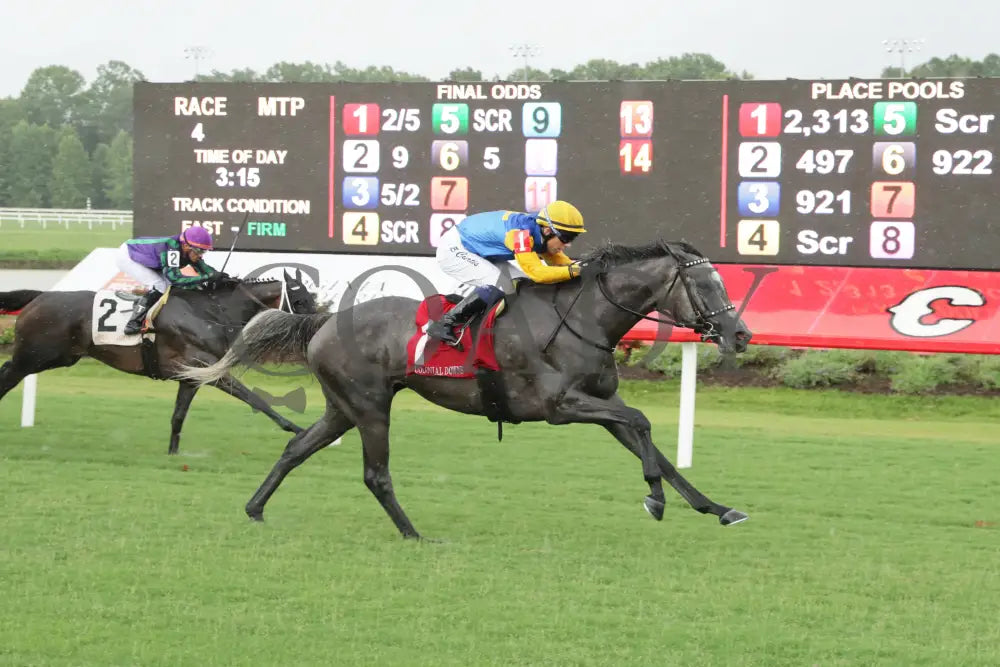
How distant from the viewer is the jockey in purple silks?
9266mm

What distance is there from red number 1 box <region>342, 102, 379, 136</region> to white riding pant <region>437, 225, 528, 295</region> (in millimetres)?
5920

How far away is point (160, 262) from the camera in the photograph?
9.44 metres

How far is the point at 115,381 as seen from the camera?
1409cm

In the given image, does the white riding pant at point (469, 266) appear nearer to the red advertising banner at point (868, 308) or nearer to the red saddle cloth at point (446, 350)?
the red saddle cloth at point (446, 350)

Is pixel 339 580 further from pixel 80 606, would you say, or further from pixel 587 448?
pixel 587 448

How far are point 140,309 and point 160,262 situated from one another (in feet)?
1.32

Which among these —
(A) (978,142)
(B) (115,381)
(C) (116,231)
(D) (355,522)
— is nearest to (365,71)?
(C) (116,231)

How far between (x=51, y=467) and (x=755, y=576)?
462 centimetres

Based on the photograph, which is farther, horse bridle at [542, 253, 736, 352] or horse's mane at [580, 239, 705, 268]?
horse's mane at [580, 239, 705, 268]

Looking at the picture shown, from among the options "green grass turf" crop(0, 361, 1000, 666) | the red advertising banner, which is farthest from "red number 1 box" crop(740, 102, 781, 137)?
"green grass turf" crop(0, 361, 1000, 666)

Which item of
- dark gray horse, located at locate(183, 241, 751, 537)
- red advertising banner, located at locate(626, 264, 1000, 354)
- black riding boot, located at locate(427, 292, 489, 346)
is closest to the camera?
dark gray horse, located at locate(183, 241, 751, 537)

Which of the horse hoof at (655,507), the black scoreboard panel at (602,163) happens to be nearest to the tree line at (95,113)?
the black scoreboard panel at (602,163)

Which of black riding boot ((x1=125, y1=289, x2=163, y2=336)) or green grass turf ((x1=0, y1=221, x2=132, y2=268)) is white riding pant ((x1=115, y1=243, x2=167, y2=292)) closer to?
black riding boot ((x1=125, y1=289, x2=163, y2=336))

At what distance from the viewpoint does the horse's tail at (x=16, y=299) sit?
952cm
